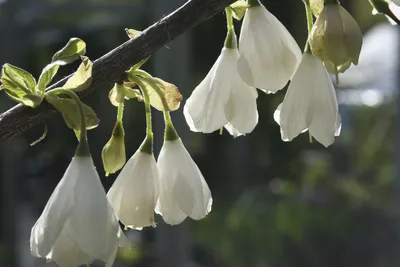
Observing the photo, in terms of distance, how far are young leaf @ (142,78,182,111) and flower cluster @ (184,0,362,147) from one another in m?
0.05

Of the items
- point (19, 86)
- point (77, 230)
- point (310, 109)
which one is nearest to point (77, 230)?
point (77, 230)

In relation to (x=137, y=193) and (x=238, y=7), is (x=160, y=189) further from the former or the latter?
(x=238, y=7)

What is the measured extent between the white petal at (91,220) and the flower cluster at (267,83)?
125 mm

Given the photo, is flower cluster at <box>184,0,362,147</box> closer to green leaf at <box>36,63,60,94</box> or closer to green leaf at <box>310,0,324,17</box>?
green leaf at <box>310,0,324,17</box>

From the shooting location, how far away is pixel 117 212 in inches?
20.5

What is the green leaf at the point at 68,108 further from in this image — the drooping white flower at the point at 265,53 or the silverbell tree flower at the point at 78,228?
the drooping white flower at the point at 265,53

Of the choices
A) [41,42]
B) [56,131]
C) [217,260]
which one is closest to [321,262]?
[217,260]

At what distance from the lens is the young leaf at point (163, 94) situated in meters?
0.49

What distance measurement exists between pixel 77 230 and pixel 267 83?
0.57 feet

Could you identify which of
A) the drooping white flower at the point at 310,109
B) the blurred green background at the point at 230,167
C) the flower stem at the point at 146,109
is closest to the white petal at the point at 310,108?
the drooping white flower at the point at 310,109

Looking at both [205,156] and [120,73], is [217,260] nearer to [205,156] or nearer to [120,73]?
[205,156]

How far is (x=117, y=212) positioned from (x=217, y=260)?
8.24 ft

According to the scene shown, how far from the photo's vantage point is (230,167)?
125 inches

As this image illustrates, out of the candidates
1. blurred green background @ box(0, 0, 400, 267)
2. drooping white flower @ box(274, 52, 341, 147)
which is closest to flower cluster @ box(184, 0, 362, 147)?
drooping white flower @ box(274, 52, 341, 147)
